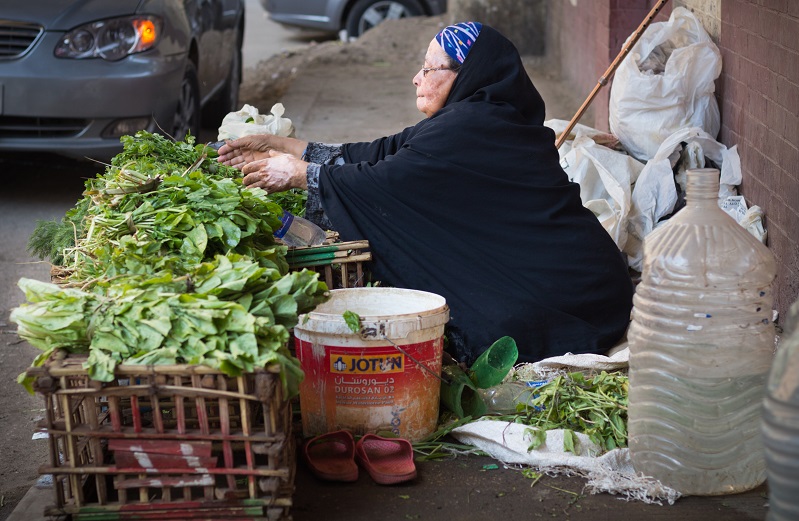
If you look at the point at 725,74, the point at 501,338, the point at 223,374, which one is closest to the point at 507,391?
the point at 501,338

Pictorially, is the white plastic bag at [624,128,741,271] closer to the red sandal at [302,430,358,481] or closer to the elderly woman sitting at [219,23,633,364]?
the elderly woman sitting at [219,23,633,364]

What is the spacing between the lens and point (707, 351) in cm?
309

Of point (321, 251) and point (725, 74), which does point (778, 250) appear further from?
point (321, 251)

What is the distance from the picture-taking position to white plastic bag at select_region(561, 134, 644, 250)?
5.39 meters

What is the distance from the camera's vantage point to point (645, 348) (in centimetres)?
322

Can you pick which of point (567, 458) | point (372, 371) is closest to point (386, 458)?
point (372, 371)

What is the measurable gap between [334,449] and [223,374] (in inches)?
28.9

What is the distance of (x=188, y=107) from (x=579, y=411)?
4829 mm

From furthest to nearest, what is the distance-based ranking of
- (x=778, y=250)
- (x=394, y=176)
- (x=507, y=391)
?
(x=778, y=250) → (x=394, y=176) → (x=507, y=391)

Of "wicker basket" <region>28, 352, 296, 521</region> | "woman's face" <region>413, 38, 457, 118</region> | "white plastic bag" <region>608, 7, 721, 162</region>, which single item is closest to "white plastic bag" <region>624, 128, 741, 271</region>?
"white plastic bag" <region>608, 7, 721, 162</region>

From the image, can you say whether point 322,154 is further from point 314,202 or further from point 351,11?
point 351,11

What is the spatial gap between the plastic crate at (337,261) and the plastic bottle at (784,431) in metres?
1.91

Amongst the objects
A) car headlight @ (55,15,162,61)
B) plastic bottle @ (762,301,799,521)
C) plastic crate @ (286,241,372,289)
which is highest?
car headlight @ (55,15,162,61)

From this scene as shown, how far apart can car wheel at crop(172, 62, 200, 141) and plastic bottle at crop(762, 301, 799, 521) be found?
5.49 meters
